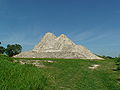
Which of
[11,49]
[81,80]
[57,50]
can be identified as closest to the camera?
[81,80]

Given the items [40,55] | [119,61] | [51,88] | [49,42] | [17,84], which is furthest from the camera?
[49,42]

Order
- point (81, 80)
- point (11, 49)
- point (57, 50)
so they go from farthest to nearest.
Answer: point (11, 49), point (57, 50), point (81, 80)

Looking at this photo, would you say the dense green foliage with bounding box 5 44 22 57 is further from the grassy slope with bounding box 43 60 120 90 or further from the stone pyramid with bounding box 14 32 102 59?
the grassy slope with bounding box 43 60 120 90

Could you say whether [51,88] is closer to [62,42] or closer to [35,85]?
[35,85]

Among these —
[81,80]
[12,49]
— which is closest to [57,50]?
[12,49]

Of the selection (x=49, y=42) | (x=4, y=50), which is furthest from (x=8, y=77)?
(x=4, y=50)

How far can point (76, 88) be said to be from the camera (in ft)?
46.8

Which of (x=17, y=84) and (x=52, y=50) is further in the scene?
(x=52, y=50)

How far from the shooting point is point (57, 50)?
2724 inches

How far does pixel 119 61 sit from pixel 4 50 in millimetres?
67243

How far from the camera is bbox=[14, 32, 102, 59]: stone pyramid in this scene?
62906 millimetres

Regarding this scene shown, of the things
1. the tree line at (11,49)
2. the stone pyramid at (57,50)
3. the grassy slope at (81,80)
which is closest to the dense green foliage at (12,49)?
the tree line at (11,49)

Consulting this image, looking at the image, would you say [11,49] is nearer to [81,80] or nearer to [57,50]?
[57,50]

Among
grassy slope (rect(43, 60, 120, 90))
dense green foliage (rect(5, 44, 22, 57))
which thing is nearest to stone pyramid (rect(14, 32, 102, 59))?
dense green foliage (rect(5, 44, 22, 57))
